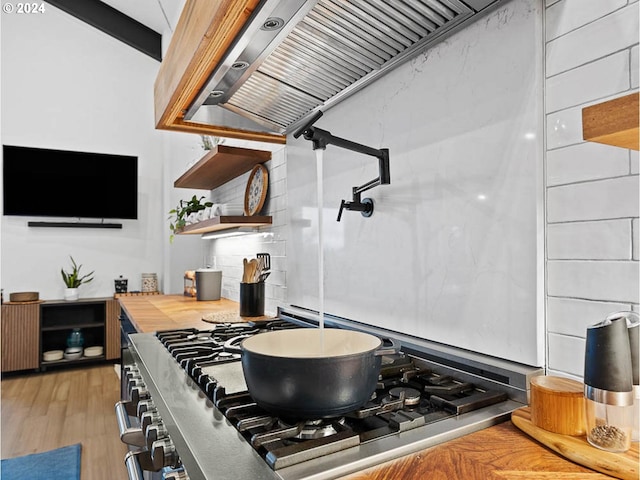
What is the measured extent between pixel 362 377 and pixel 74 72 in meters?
5.00

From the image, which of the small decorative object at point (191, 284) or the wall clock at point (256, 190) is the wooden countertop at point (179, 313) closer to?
the small decorative object at point (191, 284)

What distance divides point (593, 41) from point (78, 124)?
4.85 meters

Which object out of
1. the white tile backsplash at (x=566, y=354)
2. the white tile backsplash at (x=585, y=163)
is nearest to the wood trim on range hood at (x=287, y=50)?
the white tile backsplash at (x=585, y=163)

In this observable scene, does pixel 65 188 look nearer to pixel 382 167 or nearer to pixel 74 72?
A: pixel 74 72

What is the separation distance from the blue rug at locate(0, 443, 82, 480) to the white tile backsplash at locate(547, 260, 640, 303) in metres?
2.50

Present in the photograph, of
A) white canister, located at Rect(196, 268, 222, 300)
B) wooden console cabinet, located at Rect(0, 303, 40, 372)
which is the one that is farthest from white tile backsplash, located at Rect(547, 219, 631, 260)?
wooden console cabinet, located at Rect(0, 303, 40, 372)

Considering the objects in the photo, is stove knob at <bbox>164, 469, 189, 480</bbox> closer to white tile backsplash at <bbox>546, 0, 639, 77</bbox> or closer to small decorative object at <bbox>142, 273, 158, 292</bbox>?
white tile backsplash at <bbox>546, 0, 639, 77</bbox>

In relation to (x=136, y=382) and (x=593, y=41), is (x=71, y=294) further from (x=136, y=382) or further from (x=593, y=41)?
(x=593, y=41)

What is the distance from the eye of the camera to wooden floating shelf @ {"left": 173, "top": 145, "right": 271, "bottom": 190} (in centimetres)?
229

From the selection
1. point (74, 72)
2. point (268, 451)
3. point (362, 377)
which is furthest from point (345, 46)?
point (74, 72)

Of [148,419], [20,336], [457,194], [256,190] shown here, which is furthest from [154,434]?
[20,336]

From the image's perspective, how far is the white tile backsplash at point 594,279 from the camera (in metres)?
0.76

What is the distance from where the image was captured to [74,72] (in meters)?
4.53

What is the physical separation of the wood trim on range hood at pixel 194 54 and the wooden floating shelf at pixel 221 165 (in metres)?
0.33
